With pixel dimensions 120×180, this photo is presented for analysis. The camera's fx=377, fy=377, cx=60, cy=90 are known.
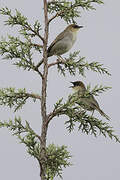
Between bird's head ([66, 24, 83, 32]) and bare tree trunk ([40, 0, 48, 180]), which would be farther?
bird's head ([66, 24, 83, 32])

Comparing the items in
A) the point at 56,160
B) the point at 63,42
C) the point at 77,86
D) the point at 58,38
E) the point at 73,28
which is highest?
the point at 73,28

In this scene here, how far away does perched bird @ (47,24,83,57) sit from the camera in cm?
795

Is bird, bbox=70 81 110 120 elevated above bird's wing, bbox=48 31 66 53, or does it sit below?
below

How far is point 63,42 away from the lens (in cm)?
812

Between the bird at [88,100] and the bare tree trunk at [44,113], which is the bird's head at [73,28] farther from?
the bare tree trunk at [44,113]

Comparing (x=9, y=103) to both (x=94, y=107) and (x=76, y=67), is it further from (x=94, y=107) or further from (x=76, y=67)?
(x=94, y=107)

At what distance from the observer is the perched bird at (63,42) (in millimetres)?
7946

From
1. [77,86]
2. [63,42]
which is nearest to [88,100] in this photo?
[77,86]

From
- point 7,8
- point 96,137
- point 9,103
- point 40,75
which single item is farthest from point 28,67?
point 96,137

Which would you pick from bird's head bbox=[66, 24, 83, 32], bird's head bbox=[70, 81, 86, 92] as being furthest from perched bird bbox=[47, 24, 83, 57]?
bird's head bbox=[70, 81, 86, 92]

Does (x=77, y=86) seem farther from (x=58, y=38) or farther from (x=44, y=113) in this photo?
(x=44, y=113)

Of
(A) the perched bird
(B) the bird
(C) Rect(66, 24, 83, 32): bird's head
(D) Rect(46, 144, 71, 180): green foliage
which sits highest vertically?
(C) Rect(66, 24, 83, 32): bird's head

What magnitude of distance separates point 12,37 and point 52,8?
1.03 metres

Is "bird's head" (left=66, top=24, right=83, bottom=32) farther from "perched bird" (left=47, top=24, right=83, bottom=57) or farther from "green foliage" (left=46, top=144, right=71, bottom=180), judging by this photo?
"green foliage" (left=46, top=144, right=71, bottom=180)
